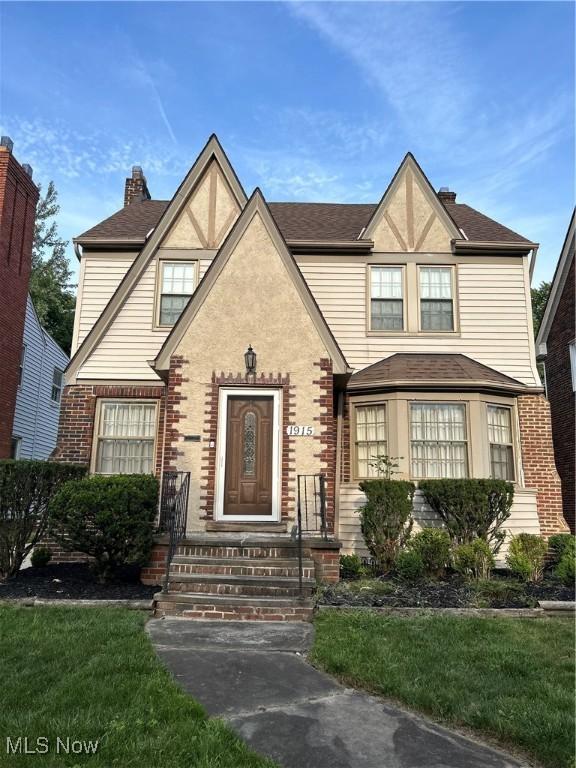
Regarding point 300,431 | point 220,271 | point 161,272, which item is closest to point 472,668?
point 300,431

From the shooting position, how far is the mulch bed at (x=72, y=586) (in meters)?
7.09

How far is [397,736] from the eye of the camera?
3.46 metres

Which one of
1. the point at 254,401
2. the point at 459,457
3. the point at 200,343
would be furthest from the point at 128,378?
the point at 459,457

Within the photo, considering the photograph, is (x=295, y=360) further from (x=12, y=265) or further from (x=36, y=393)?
(x=36, y=393)

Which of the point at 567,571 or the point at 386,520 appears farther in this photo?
the point at 386,520

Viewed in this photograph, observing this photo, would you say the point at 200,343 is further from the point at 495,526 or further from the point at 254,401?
the point at 495,526

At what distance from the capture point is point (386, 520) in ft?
29.1

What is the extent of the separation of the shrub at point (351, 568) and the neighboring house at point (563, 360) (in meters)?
6.20

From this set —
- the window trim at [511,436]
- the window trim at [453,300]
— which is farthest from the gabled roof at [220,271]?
the window trim at [511,436]

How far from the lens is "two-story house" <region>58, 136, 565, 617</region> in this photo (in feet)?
30.1

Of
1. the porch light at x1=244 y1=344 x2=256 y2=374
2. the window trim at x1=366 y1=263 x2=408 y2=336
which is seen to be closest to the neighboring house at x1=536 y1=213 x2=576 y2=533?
the window trim at x1=366 y1=263 x2=408 y2=336

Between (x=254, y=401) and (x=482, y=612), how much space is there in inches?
191

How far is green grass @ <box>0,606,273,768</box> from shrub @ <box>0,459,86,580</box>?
2538 mm

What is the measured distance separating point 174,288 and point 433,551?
726 cm
